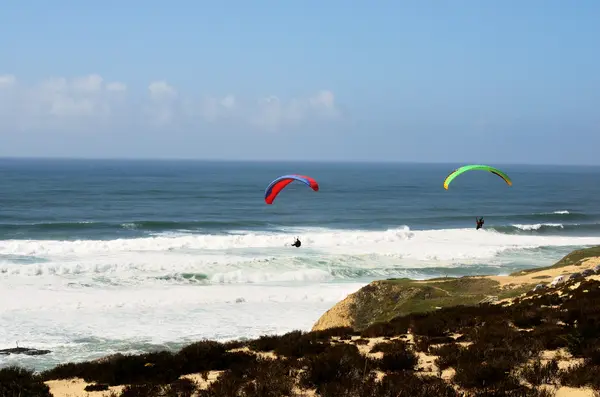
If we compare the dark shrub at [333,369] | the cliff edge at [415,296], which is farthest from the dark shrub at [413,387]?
the cliff edge at [415,296]

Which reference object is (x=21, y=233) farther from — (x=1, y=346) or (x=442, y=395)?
(x=442, y=395)

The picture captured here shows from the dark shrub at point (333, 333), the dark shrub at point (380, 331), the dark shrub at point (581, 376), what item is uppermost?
the dark shrub at point (581, 376)

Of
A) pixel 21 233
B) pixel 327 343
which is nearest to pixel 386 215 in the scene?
pixel 21 233

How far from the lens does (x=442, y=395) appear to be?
8086mm

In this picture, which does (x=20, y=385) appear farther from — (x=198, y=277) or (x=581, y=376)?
(x=198, y=277)

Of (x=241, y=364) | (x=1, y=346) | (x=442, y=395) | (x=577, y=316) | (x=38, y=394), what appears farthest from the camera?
(x=1, y=346)

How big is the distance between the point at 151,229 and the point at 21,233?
34.0 ft

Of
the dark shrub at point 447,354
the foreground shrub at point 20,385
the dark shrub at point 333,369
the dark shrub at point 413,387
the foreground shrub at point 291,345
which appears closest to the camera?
the dark shrub at point 413,387

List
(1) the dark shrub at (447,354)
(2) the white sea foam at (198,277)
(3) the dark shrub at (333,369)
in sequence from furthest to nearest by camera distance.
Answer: (2) the white sea foam at (198,277) → (1) the dark shrub at (447,354) → (3) the dark shrub at (333,369)

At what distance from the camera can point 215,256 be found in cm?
3997

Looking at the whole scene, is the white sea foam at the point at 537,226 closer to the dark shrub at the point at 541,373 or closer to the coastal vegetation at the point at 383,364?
the coastal vegetation at the point at 383,364

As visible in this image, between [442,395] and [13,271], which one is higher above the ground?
[442,395]

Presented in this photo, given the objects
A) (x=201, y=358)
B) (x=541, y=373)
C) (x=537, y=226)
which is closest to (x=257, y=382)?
(x=201, y=358)

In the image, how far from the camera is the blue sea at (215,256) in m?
23.6
